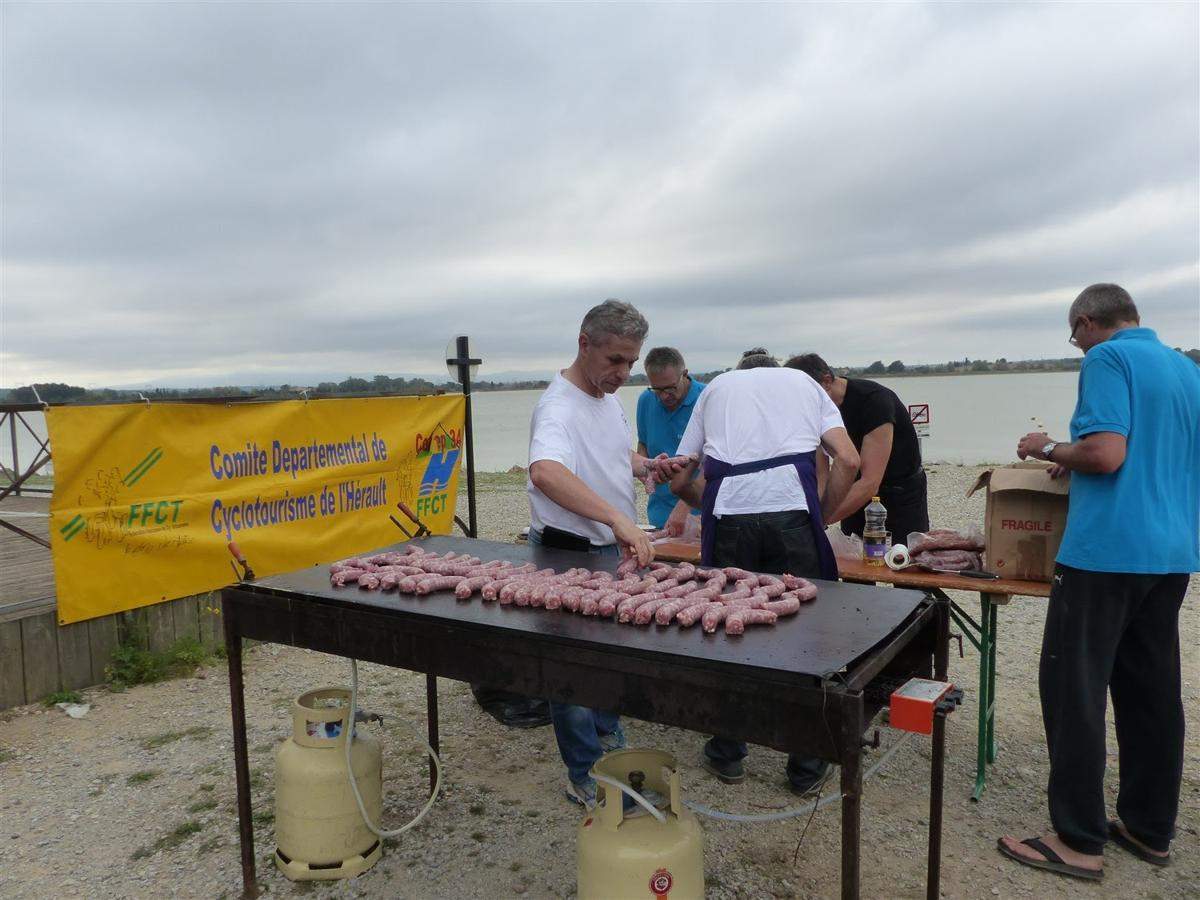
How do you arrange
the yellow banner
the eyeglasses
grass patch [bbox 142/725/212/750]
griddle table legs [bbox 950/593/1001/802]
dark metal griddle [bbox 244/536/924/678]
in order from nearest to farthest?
dark metal griddle [bbox 244/536/924/678]
griddle table legs [bbox 950/593/1001/802]
grass patch [bbox 142/725/212/750]
the yellow banner
the eyeglasses

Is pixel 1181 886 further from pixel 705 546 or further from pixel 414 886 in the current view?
pixel 414 886

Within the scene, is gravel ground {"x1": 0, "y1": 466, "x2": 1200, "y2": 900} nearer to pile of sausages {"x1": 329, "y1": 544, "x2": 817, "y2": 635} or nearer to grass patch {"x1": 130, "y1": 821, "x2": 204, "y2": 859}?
grass patch {"x1": 130, "y1": 821, "x2": 204, "y2": 859}

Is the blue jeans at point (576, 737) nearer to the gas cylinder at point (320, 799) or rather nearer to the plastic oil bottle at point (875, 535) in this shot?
the gas cylinder at point (320, 799)

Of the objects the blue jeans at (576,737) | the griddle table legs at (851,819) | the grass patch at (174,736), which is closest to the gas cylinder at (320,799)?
the blue jeans at (576,737)

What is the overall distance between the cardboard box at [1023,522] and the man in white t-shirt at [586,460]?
1.55 metres

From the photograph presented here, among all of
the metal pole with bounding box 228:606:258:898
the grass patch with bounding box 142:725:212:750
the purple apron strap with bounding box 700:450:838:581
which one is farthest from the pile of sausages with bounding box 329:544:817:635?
the grass patch with bounding box 142:725:212:750

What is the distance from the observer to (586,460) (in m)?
3.69

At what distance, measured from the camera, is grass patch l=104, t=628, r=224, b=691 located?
17.7 ft

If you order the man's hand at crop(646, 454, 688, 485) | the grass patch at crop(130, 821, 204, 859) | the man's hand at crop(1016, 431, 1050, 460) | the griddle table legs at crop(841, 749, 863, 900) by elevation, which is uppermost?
the man's hand at crop(1016, 431, 1050, 460)

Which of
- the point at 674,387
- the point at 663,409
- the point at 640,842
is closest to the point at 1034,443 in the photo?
the point at 640,842

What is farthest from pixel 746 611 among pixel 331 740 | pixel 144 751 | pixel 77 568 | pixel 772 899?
pixel 77 568

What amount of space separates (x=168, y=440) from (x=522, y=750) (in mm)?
3360

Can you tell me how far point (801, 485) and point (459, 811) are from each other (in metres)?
2.24

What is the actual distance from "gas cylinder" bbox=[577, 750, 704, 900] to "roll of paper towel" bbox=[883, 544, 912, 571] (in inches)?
75.8
